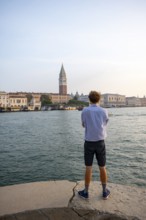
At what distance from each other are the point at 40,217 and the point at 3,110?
103 metres

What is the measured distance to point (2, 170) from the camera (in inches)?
378

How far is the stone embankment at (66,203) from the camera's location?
115 inches

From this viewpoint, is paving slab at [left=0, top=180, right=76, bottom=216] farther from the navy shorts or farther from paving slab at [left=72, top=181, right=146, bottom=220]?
the navy shorts

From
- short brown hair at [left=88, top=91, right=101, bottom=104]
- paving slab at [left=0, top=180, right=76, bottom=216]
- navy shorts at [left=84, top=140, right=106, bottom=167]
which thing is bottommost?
paving slab at [left=0, top=180, right=76, bottom=216]

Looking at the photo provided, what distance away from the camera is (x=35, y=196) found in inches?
139

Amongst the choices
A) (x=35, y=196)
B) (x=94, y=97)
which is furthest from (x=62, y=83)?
(x=35, y=196)

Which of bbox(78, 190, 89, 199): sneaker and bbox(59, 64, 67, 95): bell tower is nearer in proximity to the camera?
bbox(78, 190, 89, 199): sneaker

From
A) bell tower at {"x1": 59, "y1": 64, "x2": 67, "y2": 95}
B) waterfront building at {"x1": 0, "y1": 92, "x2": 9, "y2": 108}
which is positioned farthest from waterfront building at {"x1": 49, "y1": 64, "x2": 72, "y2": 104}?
waterfront building at {"x1": 0, "y1": 92, "x2": 9, "y2": 108}

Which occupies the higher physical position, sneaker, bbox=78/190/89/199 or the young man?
the young man

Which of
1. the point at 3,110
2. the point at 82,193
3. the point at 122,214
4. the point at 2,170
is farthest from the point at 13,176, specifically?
the point at 3,110

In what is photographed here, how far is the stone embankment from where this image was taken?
2930mm

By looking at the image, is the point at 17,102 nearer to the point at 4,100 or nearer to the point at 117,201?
the point at 4,100

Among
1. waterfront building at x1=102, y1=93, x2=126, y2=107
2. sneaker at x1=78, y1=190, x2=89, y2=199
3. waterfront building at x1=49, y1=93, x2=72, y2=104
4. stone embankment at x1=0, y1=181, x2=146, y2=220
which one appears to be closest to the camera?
stone embankment at x1=0, y1=181, x2=146, y2=220

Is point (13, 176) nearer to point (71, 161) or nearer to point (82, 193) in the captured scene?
point (71, 161)
